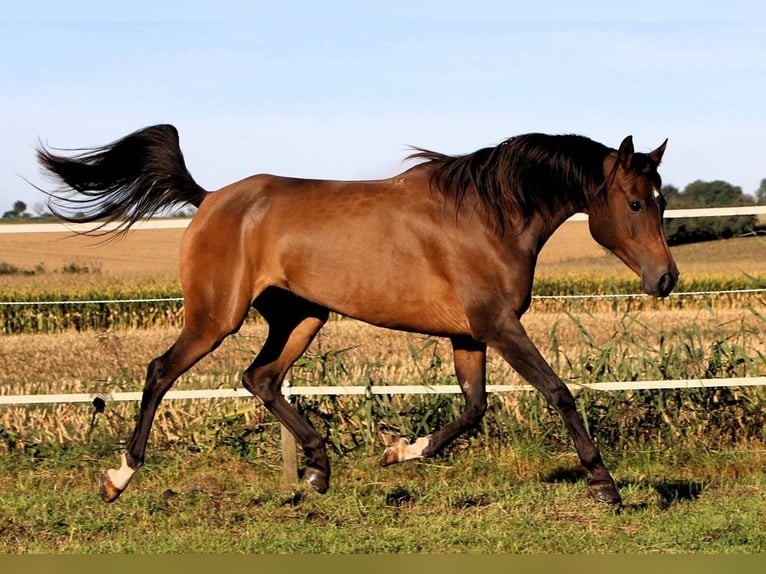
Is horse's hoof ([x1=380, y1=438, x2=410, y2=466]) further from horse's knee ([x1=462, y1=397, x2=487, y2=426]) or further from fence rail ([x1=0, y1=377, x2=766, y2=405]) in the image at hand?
fence rail ([x1=0, y1=377, x2=766, y2=405])

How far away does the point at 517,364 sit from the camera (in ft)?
17.3

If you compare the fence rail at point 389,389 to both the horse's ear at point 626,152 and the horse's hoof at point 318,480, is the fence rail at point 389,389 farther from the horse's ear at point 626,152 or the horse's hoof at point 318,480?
the horse's ear at point 626,152

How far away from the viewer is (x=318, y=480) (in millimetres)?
5770

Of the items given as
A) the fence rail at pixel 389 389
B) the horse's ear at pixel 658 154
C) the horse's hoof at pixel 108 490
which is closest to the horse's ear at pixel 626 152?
the horse's ear at pixel 658 154

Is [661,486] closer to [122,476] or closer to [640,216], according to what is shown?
[640,216]

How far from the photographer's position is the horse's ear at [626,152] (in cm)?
527

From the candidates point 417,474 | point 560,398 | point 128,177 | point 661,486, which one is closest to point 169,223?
point 128,177

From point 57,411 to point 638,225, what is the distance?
180 inches

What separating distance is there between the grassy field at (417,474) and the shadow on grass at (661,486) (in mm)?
14

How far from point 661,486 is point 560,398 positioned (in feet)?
4.15

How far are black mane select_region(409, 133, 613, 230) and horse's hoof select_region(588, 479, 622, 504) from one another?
4.70 feet

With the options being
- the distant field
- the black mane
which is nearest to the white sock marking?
the black mane

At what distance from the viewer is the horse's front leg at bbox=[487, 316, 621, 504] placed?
5.21 meters

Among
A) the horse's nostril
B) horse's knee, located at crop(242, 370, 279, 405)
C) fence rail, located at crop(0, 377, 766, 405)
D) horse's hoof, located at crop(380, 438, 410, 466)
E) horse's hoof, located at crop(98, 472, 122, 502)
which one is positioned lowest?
horse's hoof, located at crop(98, 472, 122, 502)
